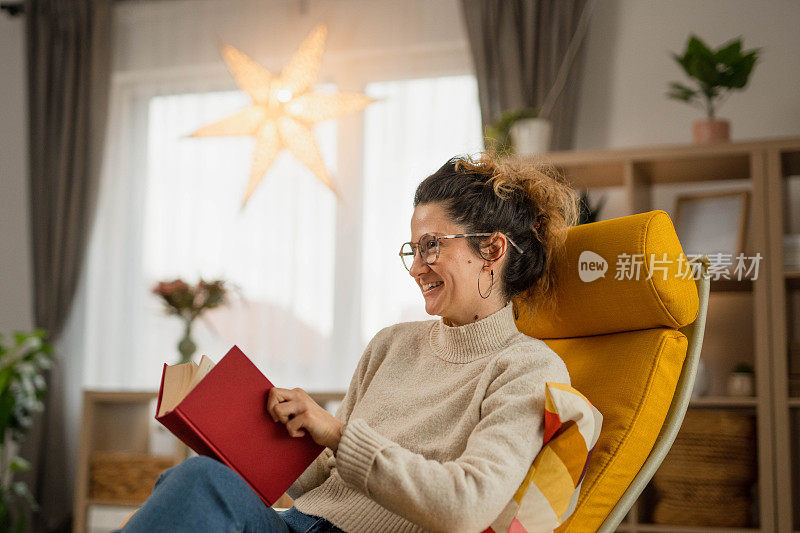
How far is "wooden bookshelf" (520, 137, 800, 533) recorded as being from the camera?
2387 mm

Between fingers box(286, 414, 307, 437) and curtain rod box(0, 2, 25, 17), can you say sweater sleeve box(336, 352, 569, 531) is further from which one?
curtain rod box(0, 2, 25, 17)

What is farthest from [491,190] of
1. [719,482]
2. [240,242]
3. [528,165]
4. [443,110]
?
[240,242]

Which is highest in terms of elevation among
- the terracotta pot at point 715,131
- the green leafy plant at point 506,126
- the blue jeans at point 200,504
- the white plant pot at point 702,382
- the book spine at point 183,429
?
the green leafy plant at point 506,126

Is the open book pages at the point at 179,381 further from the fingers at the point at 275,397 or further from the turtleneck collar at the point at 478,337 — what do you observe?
the turtleneck collar at the point at 478,337

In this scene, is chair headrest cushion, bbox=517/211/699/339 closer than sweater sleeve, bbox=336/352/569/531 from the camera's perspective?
No

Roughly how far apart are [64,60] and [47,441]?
178 centimetres

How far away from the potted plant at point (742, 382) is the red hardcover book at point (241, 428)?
175 centimetres

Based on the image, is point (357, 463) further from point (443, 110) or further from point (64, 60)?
point (64, 60)

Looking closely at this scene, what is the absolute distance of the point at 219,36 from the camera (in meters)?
3.64

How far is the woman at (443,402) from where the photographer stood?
111 cm

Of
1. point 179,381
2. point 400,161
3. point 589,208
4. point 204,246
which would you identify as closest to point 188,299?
point 204,246

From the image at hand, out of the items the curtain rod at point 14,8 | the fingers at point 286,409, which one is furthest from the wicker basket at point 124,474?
the curtain rod at point 14,8

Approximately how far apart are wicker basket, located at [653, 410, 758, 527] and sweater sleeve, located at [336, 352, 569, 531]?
1450 millimetres

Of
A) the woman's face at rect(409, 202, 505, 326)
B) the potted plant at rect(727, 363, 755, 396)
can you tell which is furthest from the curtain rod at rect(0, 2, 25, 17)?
the potted plant at rect(727, 363, 755, 396)
